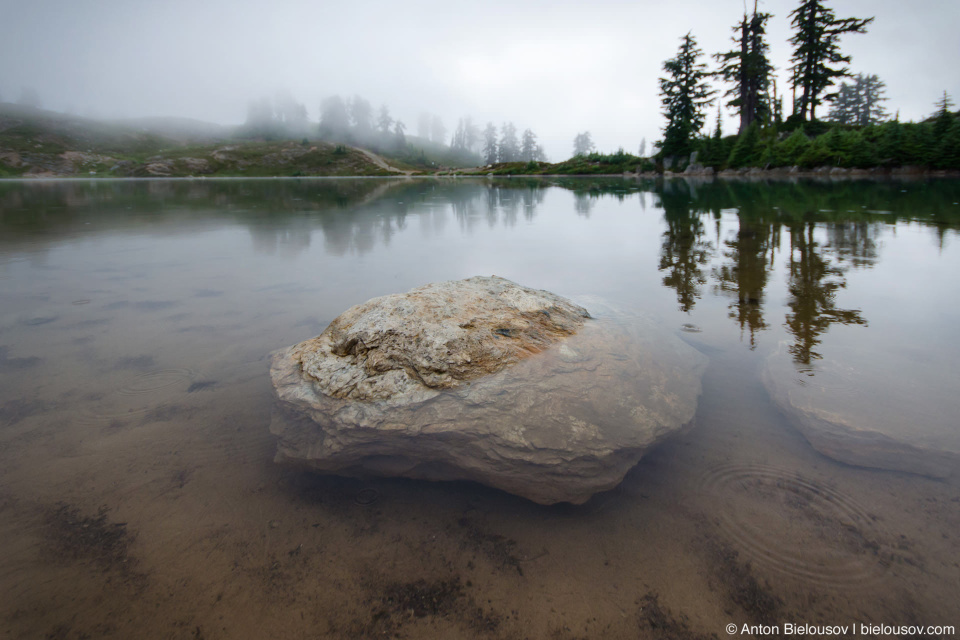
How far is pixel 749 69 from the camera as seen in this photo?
1609 inches

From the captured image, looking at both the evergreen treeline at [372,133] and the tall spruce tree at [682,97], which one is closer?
the tall spruce tree at [682,97]

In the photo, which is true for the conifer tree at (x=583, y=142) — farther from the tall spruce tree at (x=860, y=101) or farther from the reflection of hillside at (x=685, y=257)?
the reflection of hillside at (x=685, y=257)

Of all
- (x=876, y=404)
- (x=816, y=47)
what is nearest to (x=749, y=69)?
(x=816, y=47)

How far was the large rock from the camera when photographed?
8.33ft

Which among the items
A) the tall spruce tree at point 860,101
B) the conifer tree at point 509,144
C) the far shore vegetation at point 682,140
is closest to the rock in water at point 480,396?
the far shore vegetation at point 682,140

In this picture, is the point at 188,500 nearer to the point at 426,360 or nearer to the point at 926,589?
the point at 426,360

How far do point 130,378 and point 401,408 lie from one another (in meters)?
2.57

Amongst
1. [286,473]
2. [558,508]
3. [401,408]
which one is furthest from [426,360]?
[558,508]

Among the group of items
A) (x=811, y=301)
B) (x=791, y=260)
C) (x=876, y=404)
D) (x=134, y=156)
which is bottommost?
(x=876, y=404)

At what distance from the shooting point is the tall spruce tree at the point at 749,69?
4125cm

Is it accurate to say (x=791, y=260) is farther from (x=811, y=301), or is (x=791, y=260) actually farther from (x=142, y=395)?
(x=142, y=395)

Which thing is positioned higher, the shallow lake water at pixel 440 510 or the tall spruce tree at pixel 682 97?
the tall spruce tree at pixel 682 97

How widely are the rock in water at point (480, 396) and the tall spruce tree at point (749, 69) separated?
1944 inches

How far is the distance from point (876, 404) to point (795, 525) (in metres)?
1.51
